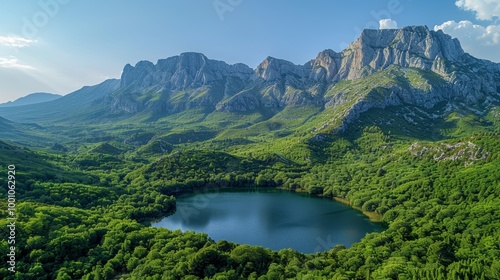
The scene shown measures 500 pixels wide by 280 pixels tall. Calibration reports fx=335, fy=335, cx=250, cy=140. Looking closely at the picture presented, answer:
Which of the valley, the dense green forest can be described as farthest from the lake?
the dense green forest

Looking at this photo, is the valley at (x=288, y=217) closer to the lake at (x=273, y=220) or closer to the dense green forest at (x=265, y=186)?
the dense green forest at (x=265, y=186)

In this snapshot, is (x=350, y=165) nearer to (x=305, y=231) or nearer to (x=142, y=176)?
(x=305, y=231)

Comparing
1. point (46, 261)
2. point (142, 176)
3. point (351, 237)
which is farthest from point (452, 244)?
point (142, 176)

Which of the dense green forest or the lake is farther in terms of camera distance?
the lake

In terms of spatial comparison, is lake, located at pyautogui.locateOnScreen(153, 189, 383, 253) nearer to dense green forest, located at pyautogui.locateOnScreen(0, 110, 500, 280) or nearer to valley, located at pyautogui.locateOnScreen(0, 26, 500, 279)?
valley, located at pyautogui.locateOnScreen(0, 26, 500, 279)

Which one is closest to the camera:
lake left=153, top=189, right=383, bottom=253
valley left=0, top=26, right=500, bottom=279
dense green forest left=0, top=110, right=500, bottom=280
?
dense green forest left=0, top=110, right=500, bottom=280

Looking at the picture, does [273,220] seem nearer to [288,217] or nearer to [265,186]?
[288,217]

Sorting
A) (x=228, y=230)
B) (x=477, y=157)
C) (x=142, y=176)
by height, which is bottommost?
(x=228, y=230)
